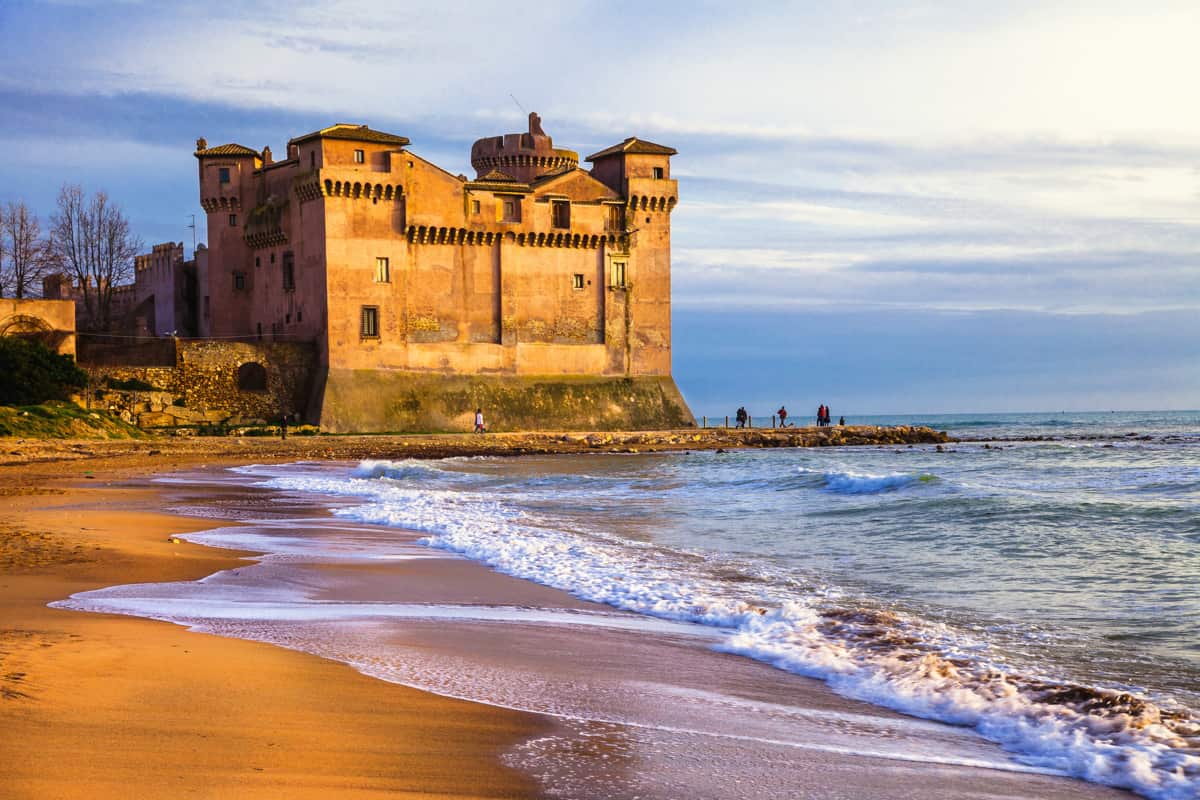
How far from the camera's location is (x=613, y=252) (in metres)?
50.9

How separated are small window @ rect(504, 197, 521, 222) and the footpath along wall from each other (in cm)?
962

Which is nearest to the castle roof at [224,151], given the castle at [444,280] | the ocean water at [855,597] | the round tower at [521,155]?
the castle at [444,280]

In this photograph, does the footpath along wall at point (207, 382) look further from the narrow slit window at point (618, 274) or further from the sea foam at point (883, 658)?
the sea foam at point (883, 658)

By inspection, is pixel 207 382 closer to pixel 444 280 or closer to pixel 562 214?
pixel 444 280

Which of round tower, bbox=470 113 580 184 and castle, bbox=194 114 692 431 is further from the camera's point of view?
round tower, bbox=470 113 580 184

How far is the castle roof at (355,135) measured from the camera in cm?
4356

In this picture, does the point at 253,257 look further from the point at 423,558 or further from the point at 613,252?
the point at 423,558

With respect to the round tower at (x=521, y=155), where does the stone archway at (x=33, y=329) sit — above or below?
below

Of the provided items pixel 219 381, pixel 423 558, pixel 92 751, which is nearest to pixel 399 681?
pixel 92 751

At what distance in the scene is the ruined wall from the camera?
143 ft

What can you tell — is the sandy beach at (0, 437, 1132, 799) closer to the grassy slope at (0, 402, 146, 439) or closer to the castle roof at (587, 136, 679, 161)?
the grassy slope at (0, 402, 146, 439)

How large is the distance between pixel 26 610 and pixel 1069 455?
114ft

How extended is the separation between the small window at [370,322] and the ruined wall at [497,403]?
1.41 metres

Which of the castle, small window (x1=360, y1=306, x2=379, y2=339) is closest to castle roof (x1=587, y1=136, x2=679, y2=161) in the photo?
the castle
